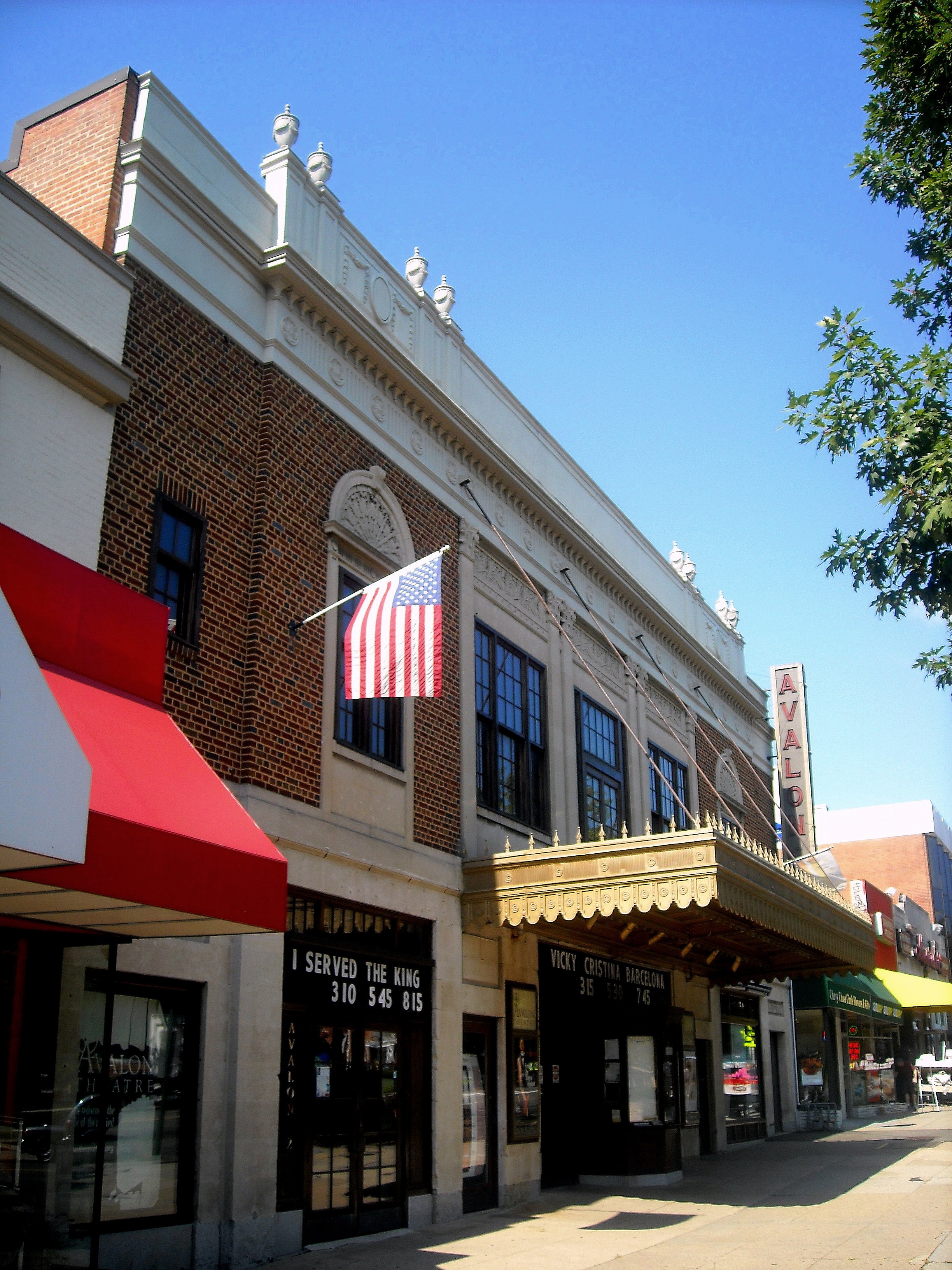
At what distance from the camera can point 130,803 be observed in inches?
302

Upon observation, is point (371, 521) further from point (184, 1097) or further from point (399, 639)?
point (184, 1097)

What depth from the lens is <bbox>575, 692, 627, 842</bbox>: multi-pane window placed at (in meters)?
20.0

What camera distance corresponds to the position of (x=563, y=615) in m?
20.0

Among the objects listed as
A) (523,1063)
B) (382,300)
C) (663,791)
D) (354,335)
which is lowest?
(523,1063)

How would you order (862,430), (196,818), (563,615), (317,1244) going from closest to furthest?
(196,818)
(317,1244)
(862,430)
(563,615)

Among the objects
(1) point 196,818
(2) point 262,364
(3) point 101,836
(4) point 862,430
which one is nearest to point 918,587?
(4) point 862,430

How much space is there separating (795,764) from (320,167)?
915 inches

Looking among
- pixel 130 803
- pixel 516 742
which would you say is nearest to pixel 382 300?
pixel 516 742

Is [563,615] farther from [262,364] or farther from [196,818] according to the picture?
[196,818]

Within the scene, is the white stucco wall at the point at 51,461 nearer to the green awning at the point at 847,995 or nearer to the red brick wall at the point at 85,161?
the red brick wall at the point at 85,161

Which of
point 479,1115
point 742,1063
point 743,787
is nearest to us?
point 479,1115

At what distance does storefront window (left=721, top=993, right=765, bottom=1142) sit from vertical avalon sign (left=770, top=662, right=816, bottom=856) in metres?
6.08

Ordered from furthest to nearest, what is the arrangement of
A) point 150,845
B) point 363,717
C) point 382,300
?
point 382,300 < point 363,717 < point 150,845

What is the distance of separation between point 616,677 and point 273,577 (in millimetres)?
10900
